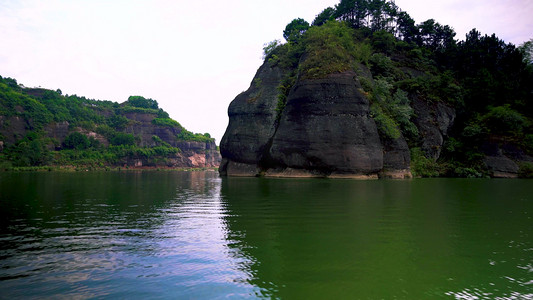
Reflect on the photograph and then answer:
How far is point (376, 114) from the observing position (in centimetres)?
3503

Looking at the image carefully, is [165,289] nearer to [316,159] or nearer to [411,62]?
[316,159]

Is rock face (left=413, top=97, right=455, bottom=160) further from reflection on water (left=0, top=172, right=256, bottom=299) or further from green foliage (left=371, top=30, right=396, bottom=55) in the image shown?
reflection on water (left=0, top=172, right=256, bottom=299)

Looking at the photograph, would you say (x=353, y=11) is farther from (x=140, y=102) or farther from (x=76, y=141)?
(x=140, y=102)

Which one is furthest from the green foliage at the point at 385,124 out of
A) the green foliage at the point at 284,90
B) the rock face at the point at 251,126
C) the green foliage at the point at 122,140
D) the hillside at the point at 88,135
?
the green foliage at the point at 122,140

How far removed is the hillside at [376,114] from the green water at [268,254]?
23.1 m

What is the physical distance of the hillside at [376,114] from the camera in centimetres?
3378

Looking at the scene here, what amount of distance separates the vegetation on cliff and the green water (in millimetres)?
27422

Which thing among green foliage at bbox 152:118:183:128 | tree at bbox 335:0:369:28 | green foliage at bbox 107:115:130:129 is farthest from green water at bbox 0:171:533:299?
green foliage at bbox 152:118:183:128

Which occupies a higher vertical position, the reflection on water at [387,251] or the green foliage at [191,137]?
the green foliage at [191,137]

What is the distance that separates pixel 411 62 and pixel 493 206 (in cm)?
4140

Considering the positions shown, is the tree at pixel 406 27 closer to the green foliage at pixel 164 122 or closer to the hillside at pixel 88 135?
the hillside at pixel 88 135

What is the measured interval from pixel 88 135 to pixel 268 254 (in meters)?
103

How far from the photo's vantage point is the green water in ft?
14.5

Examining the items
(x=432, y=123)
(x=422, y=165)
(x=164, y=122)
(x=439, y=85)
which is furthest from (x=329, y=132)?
(x=164, y=122)
